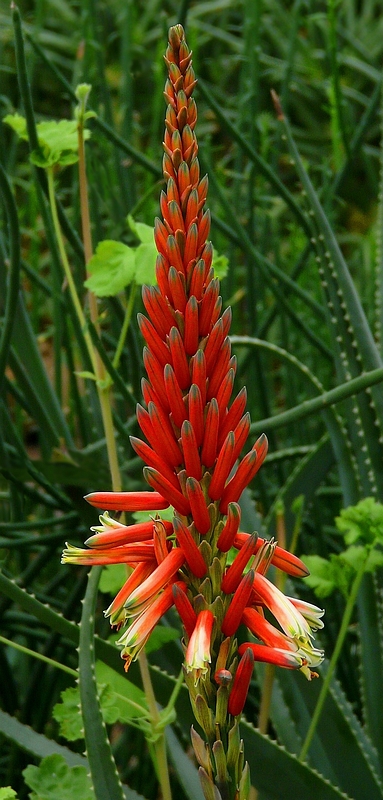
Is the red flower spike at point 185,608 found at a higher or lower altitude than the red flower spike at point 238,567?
lower

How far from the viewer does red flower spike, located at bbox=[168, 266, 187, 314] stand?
2.05 ft

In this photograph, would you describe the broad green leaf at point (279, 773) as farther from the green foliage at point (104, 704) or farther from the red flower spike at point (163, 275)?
the red flower spike at point (163, 275)

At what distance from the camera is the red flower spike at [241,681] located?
0.61m

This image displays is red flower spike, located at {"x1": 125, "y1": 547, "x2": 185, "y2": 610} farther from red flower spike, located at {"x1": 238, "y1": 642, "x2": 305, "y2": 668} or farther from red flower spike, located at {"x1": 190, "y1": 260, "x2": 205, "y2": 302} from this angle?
red flower spike, located at {"x1": 190, "y1": 260, "x2": 205, "y2": 302}

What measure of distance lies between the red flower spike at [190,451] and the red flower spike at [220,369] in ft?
0.13

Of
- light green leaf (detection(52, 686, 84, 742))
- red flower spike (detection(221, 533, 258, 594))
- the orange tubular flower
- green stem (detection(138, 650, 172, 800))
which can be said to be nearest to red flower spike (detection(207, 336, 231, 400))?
the orange tubular flower

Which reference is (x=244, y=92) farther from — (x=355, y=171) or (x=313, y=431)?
(x=355, y=171)

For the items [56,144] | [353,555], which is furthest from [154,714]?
[56,144]

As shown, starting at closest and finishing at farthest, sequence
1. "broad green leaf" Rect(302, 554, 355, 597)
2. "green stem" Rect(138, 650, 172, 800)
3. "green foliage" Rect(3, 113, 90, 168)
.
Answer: "green stem" Rect(138, 650, 172, 800) → "broad green leaf" Rect(302, 554, 355, 597) → "green foliage" Rect(3, 113, 90, 168)

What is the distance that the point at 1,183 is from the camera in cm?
115

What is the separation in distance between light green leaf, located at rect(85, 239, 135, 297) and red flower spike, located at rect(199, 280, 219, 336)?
1.43 feet

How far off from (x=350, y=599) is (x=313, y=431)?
0.96 meters

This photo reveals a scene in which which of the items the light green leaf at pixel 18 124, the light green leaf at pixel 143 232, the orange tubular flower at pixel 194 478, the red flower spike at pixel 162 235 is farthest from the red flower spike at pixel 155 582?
the light green leaf at pixel 18 124

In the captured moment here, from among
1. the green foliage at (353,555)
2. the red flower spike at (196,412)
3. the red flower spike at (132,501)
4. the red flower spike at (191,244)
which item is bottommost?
the green foliage at (353,555)
